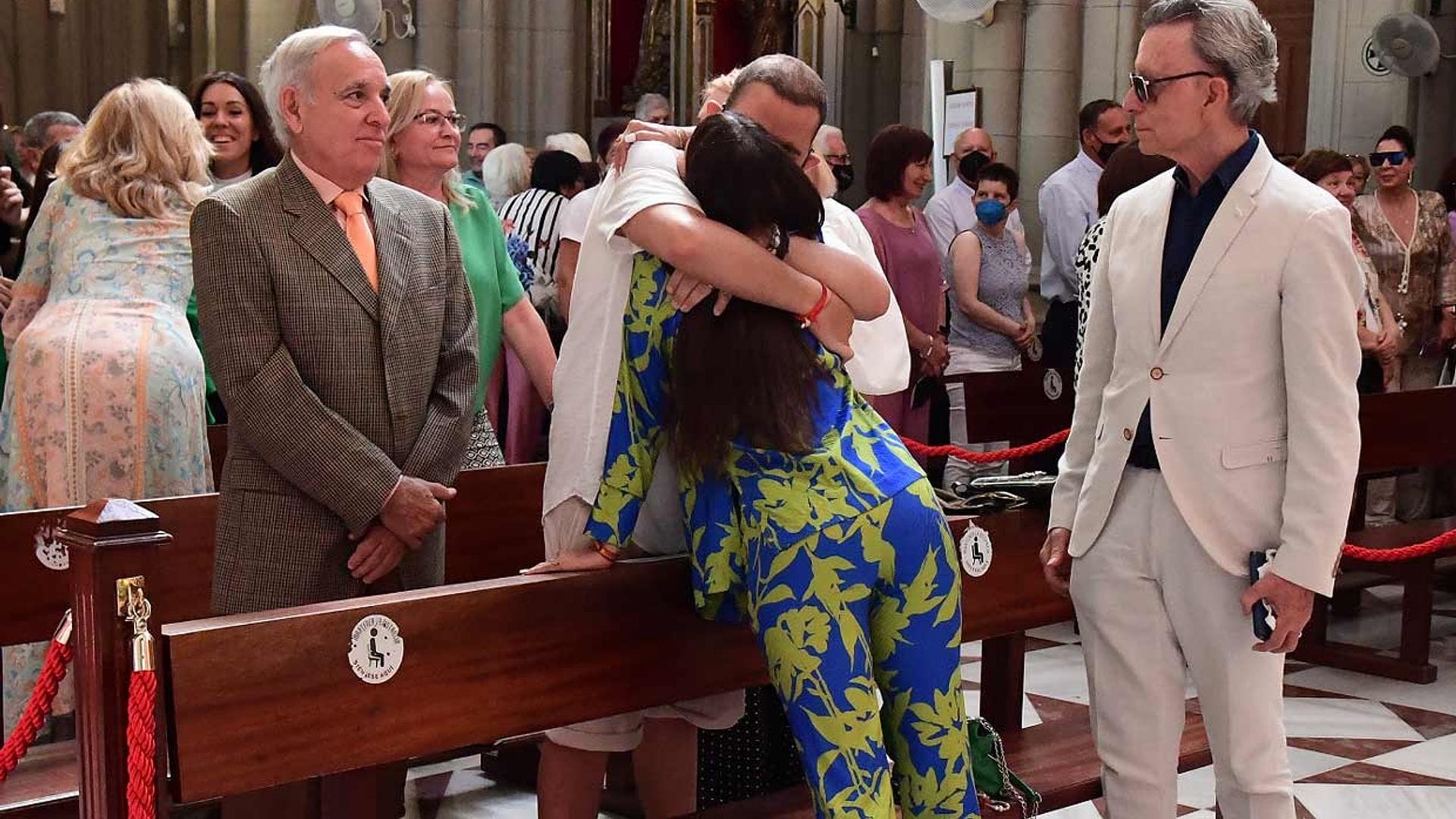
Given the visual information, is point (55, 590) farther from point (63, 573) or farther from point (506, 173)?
point (506, 173)

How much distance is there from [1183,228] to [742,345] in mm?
858

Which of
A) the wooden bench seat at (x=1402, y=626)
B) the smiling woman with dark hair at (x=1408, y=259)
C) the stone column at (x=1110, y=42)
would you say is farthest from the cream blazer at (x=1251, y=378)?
the stone column at (x=1110, y=42)

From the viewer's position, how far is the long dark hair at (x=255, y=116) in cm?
488

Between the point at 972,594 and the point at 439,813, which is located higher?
the point at 972,594

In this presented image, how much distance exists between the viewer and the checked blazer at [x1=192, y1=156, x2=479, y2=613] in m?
3.12

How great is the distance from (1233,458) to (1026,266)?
5216 mm

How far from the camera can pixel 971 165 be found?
895cm

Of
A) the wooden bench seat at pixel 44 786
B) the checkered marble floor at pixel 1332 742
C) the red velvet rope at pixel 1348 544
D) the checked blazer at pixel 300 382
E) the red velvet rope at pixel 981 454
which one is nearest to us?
the checked blazer at pixel 300 382

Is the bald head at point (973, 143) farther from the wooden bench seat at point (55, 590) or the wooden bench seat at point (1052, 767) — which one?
the wooden bench seat at point (55, 590)

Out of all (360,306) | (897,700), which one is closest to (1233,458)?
(897,700)

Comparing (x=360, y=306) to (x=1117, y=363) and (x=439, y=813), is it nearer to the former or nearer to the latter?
(x=1117, y=363)

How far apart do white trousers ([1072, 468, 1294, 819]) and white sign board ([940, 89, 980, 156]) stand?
25.4 ft

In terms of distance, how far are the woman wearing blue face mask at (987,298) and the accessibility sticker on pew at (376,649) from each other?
5.06 m

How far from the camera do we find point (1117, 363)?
3172mm
